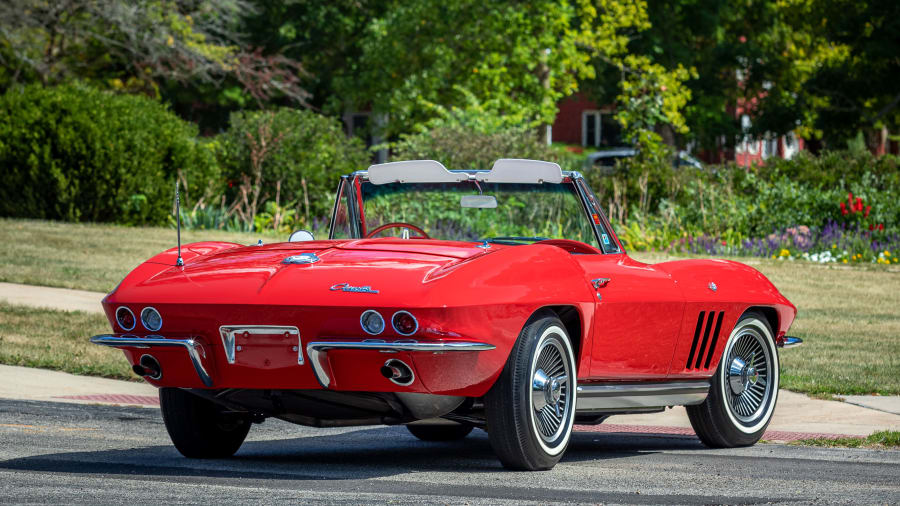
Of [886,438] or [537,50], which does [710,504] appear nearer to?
[886,438]

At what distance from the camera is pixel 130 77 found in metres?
34.0

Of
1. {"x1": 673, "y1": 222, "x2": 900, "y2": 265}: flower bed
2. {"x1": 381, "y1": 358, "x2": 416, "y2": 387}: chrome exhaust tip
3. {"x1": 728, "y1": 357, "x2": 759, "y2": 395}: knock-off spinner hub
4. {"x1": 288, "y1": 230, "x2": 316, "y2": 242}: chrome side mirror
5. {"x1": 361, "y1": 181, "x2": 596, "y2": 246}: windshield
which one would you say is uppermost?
{"x1": 361, "y1": 181, "x2": 596, "y2": 246}: windshield

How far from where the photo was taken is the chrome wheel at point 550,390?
622 cm

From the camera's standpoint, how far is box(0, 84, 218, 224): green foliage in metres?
21.2

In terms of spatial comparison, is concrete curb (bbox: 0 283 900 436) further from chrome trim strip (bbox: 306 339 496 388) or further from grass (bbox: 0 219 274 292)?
grass (bbox: 0 219 274 292)

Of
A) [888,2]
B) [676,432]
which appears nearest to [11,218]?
[676,432]

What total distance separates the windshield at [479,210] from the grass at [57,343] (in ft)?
12.7

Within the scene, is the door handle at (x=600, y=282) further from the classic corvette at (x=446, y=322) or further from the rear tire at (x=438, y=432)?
the rear tire at (x=438, y=432)

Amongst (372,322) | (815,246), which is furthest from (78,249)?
(372,322)

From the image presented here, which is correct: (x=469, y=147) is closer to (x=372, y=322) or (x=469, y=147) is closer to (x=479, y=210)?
(x=479, y=210)

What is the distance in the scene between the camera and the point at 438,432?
831 cm

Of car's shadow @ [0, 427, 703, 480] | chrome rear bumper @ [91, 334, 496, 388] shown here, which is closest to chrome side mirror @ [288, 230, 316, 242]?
car's shadow @ [0, 427, 703, 480]

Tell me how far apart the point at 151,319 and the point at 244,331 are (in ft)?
1.64

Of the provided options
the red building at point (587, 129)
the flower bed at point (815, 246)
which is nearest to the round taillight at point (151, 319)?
the flower bed at point (815, 246)
